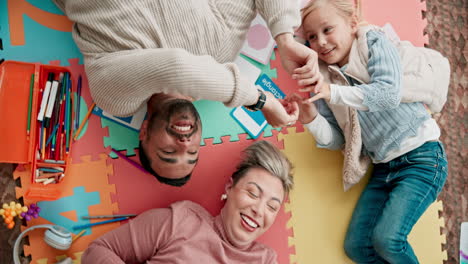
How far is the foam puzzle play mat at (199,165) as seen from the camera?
1774 mm

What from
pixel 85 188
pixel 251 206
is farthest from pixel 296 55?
pixel 85 188

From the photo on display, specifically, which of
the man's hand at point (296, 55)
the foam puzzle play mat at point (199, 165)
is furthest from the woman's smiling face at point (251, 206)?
the man's hand at point (296, 55)

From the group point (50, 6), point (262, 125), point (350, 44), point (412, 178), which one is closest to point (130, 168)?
point (262, 125)

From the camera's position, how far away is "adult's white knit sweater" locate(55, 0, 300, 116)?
1.37 m

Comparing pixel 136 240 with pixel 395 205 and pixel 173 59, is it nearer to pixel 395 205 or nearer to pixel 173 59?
pixel 173 59

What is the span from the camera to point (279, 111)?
1570 millimetres

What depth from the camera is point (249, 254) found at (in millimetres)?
1688

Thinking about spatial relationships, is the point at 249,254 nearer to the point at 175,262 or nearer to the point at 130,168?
the point at 175,262

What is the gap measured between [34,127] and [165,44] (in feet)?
2.22

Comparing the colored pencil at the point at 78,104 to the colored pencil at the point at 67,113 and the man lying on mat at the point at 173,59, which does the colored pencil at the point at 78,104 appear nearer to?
the colored pencil at the point at 67,113

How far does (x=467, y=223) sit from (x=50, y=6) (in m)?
2.29

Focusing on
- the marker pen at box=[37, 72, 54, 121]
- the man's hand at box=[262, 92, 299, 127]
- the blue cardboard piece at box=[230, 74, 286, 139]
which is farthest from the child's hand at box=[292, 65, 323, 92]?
the marker pen at box=[37, 72, 54, 121]

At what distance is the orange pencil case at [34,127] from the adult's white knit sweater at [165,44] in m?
0.30

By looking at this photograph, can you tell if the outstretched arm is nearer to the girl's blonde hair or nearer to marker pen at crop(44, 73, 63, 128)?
marker pen at crop(44, 73, 63, 128)
